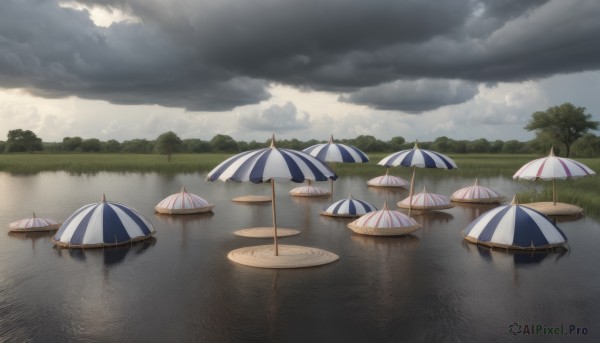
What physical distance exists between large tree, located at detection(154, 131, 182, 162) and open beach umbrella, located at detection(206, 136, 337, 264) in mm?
63012

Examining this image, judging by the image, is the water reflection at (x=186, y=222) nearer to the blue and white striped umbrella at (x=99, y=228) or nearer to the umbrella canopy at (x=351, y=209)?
the blue and white striped umbrella at (x=99, y=228)

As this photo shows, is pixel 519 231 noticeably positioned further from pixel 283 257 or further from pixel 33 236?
pixel 33 236

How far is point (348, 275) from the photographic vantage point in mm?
13367

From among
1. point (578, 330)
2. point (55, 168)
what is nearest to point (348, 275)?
point (578, 330)

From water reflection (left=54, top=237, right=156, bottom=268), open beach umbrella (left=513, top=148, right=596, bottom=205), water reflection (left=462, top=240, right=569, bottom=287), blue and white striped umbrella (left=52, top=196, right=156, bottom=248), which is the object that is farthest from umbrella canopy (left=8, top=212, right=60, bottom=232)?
open beach umbrella (left=513, top=148, right=596, bottom=205)

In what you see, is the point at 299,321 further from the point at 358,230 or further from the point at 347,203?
the point at 347,203

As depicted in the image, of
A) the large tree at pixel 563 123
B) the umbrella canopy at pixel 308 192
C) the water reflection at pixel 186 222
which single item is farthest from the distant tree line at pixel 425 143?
the water reflection at pixel 186 222

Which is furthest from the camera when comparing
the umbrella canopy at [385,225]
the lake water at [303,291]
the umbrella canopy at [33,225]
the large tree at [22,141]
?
the large tree at [22,141]

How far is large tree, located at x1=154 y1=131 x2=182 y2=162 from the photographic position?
7381 cm

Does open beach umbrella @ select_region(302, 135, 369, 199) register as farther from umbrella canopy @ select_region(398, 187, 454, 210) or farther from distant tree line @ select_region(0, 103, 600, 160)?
distant tree line @ select_region(0, 103, 600, 160)

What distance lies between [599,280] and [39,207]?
94.6ft

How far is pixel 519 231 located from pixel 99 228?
1478cm

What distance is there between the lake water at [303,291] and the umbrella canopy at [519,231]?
40 cm

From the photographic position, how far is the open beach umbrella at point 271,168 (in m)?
12.8
